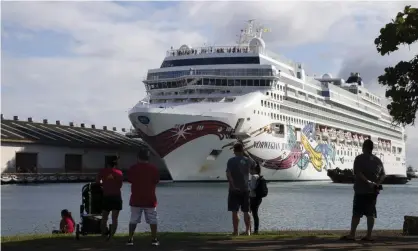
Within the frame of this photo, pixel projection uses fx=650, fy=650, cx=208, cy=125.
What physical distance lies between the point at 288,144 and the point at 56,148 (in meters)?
33.5

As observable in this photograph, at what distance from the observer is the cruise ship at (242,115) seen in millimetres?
52562

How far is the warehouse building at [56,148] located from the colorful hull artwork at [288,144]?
16663 mm

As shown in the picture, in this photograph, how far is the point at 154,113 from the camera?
169 feet

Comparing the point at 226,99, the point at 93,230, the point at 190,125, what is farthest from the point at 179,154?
the point at 93,230

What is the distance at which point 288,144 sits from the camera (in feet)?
213

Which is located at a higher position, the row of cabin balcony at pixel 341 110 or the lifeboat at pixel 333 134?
the row of cabin balcony at pixel 341 110

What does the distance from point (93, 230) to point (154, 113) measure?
40.6 meters

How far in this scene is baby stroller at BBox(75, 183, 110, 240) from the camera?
1091 centimetres

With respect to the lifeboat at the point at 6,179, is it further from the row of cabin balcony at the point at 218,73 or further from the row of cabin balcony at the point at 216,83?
the row of cabin balcony at the point at 218,73

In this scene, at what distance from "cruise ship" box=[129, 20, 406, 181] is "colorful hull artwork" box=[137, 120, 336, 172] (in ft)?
0.26

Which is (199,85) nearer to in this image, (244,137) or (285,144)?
(244,137)

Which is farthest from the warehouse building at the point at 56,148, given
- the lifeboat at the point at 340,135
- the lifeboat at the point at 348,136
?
the lifeboat at the point at 348,136

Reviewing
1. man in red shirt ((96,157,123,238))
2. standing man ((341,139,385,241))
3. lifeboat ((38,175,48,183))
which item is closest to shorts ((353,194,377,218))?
standing man ((341,139,385,241))

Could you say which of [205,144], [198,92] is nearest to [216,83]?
[198,92]
